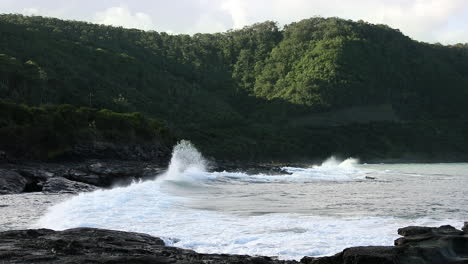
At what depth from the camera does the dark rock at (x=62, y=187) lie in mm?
22688

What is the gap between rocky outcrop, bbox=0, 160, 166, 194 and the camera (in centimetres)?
2314

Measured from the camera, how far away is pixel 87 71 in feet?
285

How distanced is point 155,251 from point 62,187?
14.9 meters

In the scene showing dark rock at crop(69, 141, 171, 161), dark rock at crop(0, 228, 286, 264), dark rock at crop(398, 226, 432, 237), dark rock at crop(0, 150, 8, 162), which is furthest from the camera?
dark rock at crop(69, 141, 171, 161)

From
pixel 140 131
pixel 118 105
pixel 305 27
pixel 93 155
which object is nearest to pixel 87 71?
pixel 118 105

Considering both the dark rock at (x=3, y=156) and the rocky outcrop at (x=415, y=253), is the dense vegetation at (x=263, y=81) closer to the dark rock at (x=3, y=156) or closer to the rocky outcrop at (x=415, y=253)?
the dark rock at (x=3, y=156)

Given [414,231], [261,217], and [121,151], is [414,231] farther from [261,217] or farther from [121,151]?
[121,151]

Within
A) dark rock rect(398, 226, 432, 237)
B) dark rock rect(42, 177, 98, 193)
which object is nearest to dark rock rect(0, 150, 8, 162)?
dark rock rect(42, 177, 98, 193)

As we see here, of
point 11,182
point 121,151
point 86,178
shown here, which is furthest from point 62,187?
point 121,151

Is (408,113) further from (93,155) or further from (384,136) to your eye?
(93,155)

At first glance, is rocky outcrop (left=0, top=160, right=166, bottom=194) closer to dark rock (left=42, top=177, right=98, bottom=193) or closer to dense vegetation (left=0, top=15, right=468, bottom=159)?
dark rock (left=42, top=177, right=98, bottom=193)

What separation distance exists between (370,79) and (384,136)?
64.3ft

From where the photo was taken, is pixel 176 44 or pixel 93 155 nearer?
pixel 93 155

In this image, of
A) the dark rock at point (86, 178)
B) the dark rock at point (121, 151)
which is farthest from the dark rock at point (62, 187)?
the dark rock at point (121, 151)
